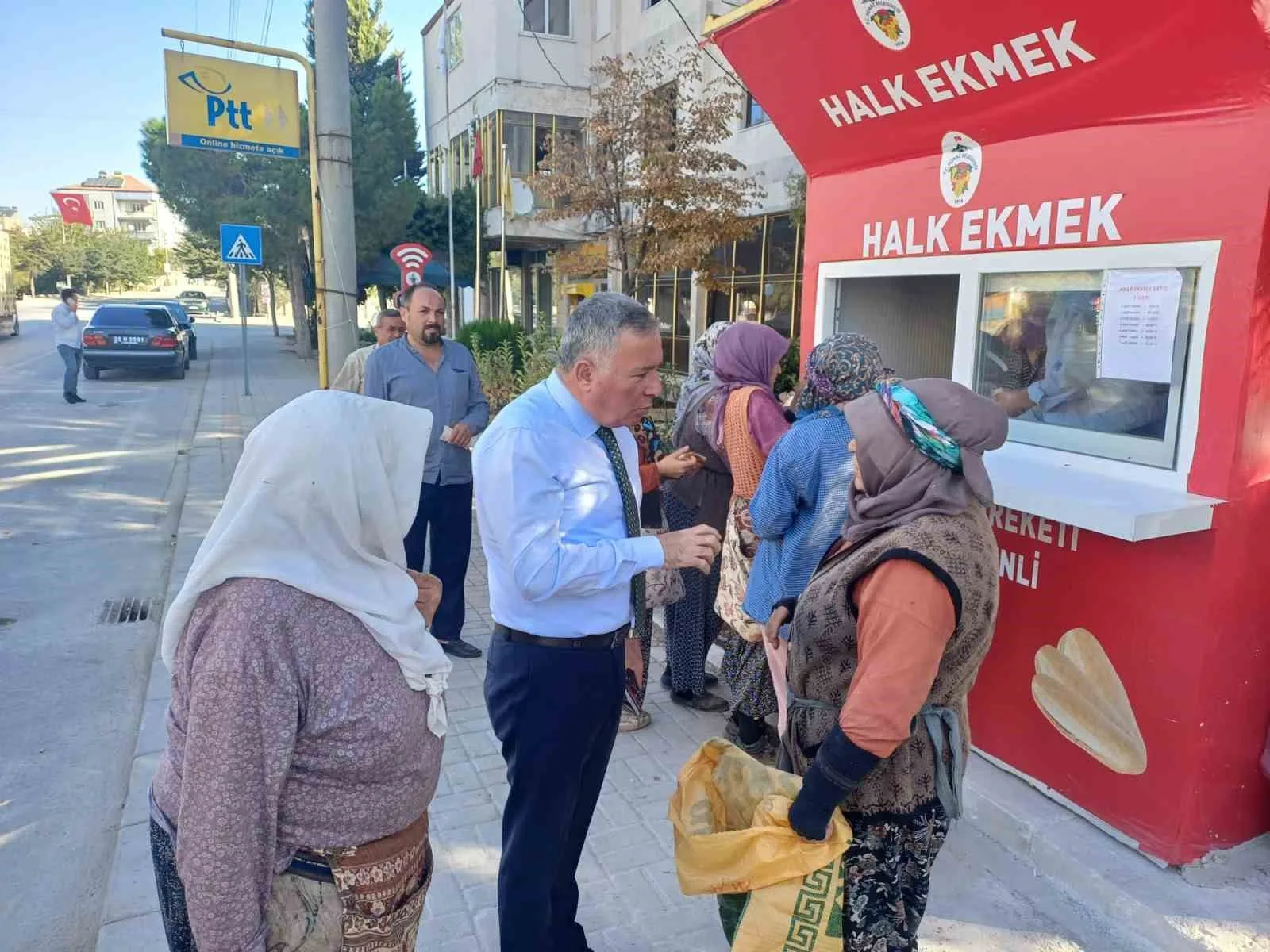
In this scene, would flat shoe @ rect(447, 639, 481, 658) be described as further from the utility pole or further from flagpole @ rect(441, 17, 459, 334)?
flagpole @ rect(441, 17, 459, 334)

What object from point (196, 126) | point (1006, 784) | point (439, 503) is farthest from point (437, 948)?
point (196, 126)

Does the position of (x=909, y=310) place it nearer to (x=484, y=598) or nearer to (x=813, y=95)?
(x=813, y=95)

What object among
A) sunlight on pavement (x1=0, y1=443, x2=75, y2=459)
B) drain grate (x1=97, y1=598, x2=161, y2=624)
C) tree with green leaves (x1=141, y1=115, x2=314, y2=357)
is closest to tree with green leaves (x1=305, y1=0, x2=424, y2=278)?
tree with green leaves (x1=141, y1=115, x2=314, y2=357)

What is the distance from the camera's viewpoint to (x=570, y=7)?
20.3 meters

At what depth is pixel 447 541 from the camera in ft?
15.5

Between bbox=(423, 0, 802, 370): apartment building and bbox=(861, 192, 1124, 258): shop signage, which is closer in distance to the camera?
bbox=(861, 192, 1124, 258): shop signage

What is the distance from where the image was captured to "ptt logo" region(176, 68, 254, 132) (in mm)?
7070

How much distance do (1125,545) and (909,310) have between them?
7.03 ft

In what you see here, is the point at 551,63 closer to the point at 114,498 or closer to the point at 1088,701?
the point at 114,498

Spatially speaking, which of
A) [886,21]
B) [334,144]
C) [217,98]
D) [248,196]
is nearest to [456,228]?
[248,196]

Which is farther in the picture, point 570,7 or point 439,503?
point 570,7

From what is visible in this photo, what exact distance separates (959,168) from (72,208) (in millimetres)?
100808

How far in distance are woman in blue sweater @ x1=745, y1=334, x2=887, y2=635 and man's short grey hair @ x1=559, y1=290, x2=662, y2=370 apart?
3.33 feet

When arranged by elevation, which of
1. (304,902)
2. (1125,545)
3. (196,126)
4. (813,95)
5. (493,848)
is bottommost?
(493,848)
